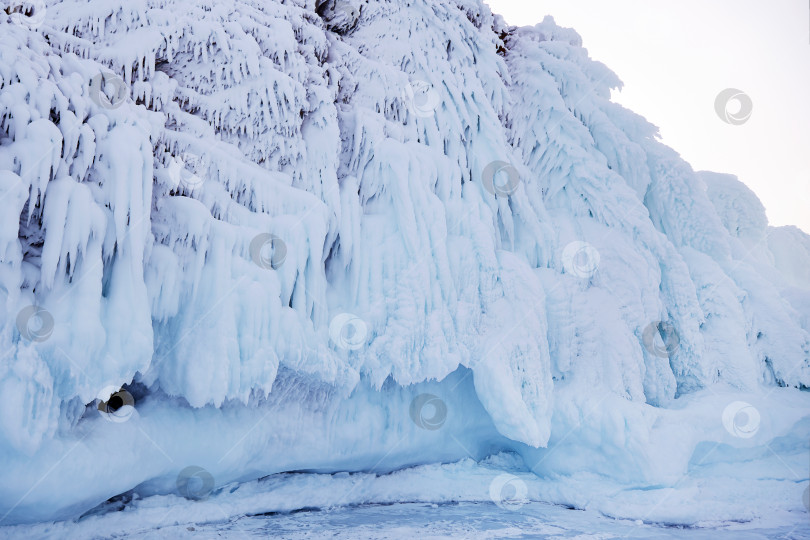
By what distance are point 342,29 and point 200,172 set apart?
4092 millimetres

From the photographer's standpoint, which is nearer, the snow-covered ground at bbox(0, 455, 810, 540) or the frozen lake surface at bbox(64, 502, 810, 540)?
the snow-covered ground at bbox(0, 455, 810, 540)

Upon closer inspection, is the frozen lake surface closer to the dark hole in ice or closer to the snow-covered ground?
the snow-covered ground

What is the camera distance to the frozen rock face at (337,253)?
486 centimetres

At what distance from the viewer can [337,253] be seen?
292 inches

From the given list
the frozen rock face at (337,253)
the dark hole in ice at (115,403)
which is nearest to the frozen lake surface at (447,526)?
the frozen rock face at (337,253)

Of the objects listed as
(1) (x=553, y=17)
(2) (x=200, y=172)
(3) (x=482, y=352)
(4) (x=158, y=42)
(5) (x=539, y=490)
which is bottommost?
(5) (x=539, y=490)

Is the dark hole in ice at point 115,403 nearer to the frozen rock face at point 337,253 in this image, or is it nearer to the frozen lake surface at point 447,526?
the frozen rock face at point 337,253

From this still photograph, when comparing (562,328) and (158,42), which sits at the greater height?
(158,42)

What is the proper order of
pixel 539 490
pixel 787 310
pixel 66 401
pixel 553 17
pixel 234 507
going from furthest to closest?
pixel 553 17, pixel 787 310, pixel 539 490, pixel 234 507, pixel 66 401

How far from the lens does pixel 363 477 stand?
25.9 ft

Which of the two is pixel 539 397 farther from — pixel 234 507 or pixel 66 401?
pixel 66 401

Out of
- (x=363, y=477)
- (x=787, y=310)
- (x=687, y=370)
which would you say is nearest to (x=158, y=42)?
(x=363, y=477)

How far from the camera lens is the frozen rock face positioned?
4855mm

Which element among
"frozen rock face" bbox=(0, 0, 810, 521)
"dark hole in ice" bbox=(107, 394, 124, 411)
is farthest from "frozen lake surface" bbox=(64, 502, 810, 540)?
"dark hole in ice" bbox=(107, 394, 124, 411)
